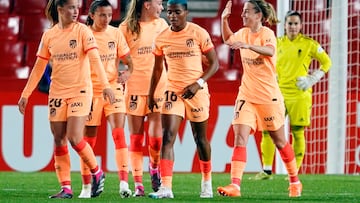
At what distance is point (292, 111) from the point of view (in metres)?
14.6

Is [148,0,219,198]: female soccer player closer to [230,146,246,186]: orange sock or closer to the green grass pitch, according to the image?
[230,146,246,186]: orange sock

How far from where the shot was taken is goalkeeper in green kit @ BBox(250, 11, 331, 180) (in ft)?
47.0

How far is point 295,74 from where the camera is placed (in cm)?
1451

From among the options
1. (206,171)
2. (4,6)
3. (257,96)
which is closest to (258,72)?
(257,96)

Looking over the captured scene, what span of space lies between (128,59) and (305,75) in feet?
11.1

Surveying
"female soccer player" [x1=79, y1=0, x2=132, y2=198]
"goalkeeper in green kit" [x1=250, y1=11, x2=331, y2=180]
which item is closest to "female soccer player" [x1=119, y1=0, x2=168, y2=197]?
"female soccer player" [x1=79, y1=0, x2=132, y2=198]

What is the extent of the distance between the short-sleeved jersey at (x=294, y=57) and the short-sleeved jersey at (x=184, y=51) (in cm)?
344

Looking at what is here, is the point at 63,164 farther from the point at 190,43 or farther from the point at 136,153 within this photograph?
the point at 190,43

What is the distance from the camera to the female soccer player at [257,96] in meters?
11.2

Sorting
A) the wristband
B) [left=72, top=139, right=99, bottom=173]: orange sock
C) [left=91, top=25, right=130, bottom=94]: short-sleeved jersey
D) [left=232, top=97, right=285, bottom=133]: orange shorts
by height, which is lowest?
[left=72, top=139, right=99, bottom=173]: orange sock

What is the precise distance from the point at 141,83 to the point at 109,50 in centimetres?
45

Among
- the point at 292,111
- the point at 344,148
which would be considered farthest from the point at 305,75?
the point at 344,148

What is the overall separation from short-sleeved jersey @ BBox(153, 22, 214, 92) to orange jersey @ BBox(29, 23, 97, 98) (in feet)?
2.32

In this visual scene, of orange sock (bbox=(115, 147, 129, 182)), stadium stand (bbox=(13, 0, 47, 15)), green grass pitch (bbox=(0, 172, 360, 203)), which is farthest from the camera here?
stadium stand (bbox=(13, 0, 47, 15))
